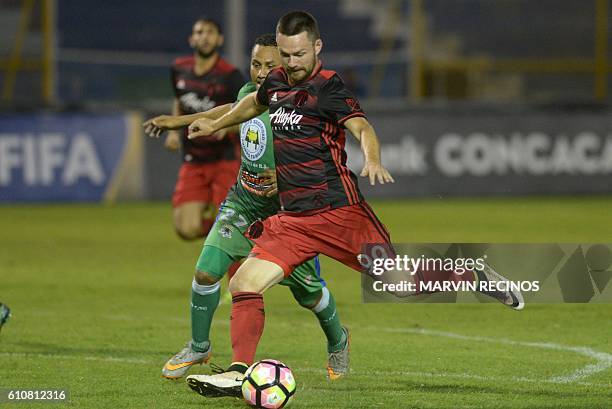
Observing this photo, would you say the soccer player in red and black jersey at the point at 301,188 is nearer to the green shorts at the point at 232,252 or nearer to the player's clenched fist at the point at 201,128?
the player's clenched fist at the point at 201,128

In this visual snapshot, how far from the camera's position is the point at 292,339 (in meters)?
8.55

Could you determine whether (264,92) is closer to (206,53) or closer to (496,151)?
(206,53)

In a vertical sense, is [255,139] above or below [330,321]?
above

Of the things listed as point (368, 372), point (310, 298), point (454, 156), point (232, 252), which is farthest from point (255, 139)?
point (454, 156)

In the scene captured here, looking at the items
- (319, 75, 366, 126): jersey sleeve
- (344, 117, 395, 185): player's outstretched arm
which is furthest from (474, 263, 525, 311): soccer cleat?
(319, 75, 366, 126): jersey sleeve

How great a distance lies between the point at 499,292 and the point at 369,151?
1065 millimetres

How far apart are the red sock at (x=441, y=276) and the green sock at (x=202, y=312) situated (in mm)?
1353

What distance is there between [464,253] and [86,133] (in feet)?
46.5

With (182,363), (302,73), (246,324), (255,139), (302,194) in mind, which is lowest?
(182,363)

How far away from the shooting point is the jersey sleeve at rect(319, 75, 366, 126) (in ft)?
21.0

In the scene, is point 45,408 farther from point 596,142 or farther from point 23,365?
point 596,142

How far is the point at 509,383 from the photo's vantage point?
6.93 m

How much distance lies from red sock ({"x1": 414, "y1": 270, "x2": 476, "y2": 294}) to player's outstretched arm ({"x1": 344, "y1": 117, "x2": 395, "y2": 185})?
1.88ft

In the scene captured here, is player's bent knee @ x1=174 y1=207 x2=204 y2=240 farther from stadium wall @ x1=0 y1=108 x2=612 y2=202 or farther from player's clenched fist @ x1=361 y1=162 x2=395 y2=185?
stadium wall @ x1=0 y1=108 x2=612 y2=202
